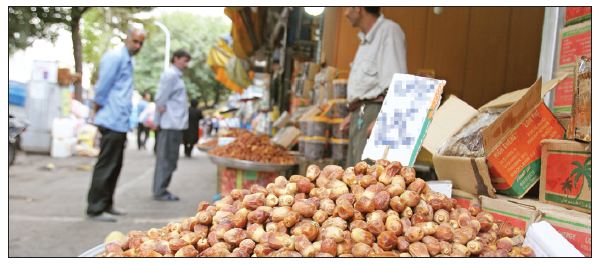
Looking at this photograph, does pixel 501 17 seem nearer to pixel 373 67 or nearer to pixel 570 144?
pixel 373 67

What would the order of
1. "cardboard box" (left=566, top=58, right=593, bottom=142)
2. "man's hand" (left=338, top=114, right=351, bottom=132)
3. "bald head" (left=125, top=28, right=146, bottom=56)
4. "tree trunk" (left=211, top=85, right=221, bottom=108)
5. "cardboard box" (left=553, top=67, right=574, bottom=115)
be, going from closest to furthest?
"cardboard box" (left=566, top=58, right=593, bottom=142), "cardboard box" (left=553, top=67, right=574, bottom=115), "man's hand" (left=338, top=114, right=351, bottom=132), "bald head" (left=125, top=28, right=146, bottom=56), "tree trunk" (left=211, top=85, right=221, bottom=108)

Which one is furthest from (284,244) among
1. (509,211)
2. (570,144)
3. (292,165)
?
(292,165)

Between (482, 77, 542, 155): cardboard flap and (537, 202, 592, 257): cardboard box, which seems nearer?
(537, 202, 592, 257): cardboard box

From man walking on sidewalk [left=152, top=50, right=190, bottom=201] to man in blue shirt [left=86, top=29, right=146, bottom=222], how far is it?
4.02ft

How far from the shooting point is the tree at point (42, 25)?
10.4 metres

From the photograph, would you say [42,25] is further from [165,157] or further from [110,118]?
[110,118]

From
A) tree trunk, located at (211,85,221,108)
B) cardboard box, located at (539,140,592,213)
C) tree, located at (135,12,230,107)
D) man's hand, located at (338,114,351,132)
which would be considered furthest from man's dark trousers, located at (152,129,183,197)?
tree trunk, located at (211,85,221,108)

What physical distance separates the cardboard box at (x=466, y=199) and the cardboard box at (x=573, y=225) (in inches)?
11.1

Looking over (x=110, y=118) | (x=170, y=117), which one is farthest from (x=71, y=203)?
(x=110, y=118)

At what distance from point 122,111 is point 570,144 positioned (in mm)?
4385

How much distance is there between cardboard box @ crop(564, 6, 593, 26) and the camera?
2.55 m

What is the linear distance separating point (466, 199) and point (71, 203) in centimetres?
547

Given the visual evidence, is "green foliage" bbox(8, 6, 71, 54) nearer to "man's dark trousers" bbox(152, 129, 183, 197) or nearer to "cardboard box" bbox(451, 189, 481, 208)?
"man's dark trousers" bbox(152, 129, 183, 197)

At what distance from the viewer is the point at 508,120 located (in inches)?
79.5
